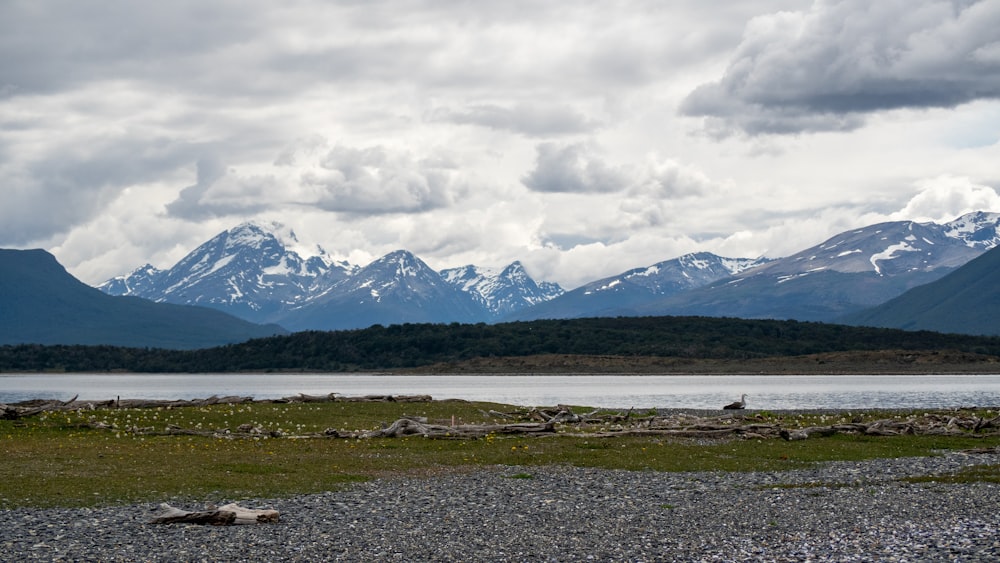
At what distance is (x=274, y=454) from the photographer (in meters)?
41.1

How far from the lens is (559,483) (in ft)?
113

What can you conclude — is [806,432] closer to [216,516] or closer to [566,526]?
[566,526]

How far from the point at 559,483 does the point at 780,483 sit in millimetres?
7513

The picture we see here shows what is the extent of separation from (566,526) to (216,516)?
9.01m

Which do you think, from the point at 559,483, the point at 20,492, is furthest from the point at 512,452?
the point at 20,492

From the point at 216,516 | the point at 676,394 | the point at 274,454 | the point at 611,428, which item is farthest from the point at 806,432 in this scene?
the point at 676,394

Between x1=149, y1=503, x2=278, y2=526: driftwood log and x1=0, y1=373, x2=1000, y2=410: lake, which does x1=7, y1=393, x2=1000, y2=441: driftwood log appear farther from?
x1=0, y1=373, x2=1000, y2=410: lake

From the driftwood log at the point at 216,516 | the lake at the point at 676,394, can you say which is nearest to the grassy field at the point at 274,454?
the driftwood log at the point at 216,516

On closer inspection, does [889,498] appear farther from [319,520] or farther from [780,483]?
[319,520]

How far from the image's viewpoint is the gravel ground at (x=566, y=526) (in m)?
22.4

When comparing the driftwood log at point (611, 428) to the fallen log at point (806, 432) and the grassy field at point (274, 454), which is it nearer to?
the fallen log at point (806, 432)

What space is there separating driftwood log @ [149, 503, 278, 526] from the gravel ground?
283 mm

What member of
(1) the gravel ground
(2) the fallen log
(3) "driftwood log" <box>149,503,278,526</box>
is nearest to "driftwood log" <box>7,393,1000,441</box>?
(2) the fallen log

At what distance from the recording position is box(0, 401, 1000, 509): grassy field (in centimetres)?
3184
